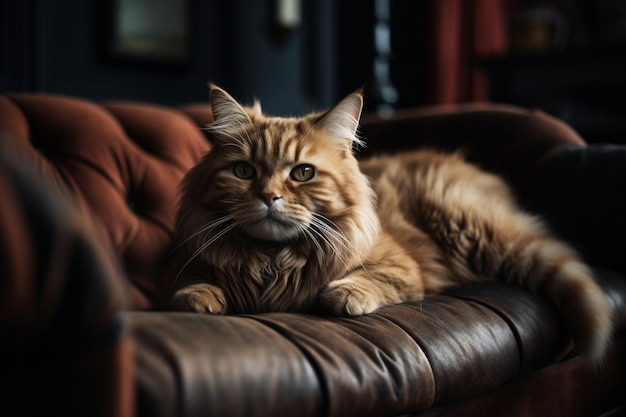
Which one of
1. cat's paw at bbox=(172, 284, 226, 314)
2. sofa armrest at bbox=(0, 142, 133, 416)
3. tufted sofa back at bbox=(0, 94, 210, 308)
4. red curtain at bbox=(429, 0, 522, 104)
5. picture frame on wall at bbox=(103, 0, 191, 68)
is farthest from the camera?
red curtain at bbox=(429, 0, 522, 104)

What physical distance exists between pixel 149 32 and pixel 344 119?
2.15m

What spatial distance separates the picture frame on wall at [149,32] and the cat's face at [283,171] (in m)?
1.88

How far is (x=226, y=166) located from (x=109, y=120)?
2.07ft

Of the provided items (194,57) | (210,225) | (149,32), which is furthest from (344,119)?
(194,57)

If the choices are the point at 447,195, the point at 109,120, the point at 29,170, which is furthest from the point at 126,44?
the point at 29,170

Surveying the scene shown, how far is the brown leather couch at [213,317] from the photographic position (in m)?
0.76

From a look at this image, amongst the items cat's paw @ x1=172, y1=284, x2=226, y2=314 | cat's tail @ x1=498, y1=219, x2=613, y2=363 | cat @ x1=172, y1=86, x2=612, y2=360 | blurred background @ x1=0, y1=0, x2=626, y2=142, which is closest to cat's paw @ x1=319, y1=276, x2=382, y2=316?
cat @ x1=172, y1=86, x2=612, y2=360

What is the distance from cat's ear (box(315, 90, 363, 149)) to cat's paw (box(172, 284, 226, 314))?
473 mm

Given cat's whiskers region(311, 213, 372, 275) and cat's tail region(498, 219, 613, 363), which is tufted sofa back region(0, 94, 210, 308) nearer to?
cat's whiskers region(311, 213, 372, 275)

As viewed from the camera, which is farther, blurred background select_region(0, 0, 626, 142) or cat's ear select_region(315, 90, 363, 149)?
blurred background select_region(0, 0, 626, 142)

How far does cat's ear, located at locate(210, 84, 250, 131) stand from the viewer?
1.47 meters

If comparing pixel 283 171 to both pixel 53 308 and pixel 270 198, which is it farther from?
pixel 53 308

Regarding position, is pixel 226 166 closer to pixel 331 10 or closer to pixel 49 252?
pixel 49 252

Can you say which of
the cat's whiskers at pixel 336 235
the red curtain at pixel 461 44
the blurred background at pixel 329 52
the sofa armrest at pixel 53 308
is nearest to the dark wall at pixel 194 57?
the blurred background at pixel 329 52
